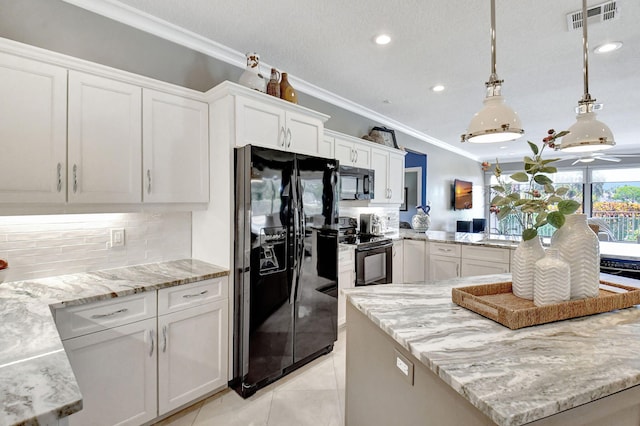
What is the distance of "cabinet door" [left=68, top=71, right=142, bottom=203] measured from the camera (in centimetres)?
179

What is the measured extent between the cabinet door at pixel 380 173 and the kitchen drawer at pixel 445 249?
0.88 metres

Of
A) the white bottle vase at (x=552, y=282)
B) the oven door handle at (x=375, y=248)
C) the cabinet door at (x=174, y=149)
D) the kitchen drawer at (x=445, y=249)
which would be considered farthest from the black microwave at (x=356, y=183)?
the white bottle vase at (x=552, y=282)

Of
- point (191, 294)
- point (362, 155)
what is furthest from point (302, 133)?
point (191, 294)

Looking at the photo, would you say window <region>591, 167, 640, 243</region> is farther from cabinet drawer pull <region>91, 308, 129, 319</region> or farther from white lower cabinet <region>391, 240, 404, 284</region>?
cabinet drawer pull <region>91, 308, 129, 319</region>

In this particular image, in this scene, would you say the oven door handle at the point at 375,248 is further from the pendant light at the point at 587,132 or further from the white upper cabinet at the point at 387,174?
the pendant light at the point at 587,132

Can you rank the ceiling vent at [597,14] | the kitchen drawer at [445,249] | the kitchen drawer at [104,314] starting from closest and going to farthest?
the kitchen drawer at [104,314] → the ceiling vent at [597,14] → the kitchen drawer at [445,249]

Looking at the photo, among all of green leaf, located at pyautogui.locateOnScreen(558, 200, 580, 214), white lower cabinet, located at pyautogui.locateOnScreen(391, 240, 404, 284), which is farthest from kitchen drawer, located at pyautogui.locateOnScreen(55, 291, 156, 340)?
white lower cabinet, located at pyautogui.locateOnScreen(391, 240, 404, 284)

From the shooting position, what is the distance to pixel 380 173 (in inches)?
166

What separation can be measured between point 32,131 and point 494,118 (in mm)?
2326

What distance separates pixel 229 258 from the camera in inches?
86.7

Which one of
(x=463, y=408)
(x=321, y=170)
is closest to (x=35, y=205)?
(x=321, y=170)

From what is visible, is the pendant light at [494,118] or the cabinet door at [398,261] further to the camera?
the cabinet door at [398,261]

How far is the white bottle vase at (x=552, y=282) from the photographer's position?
119 cm

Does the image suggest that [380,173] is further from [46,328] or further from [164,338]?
[46,328]
